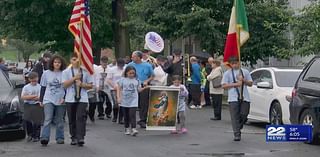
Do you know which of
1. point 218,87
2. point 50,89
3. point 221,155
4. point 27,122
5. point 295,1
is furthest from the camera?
point 295,1

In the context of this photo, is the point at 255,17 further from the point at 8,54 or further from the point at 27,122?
the point at 8,54

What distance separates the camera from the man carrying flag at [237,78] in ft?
43.0

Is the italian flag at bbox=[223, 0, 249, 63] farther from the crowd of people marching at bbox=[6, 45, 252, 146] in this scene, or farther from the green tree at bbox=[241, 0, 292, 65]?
the green tree at bbox=[241, 0, 292, 65]

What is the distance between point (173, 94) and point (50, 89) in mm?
3189

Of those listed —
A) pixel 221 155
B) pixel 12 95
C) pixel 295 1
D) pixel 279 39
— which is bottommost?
pixel 221 155

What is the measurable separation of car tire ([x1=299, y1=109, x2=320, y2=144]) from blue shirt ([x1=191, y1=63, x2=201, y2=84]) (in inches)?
373

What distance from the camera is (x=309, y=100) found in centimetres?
1227

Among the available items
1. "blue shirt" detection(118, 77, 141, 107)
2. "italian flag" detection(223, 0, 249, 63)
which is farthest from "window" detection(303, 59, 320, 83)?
"blue shirt" detection(118, 77, 141, 107)

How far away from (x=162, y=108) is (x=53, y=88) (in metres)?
3.06

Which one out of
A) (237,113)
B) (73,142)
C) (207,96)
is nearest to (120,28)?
(207,96)

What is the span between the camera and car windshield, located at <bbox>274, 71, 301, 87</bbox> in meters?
15.7

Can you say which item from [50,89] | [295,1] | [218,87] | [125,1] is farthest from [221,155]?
[125,1]

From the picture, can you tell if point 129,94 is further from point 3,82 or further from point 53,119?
point 3,82

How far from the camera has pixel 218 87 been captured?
18750 millimetres
